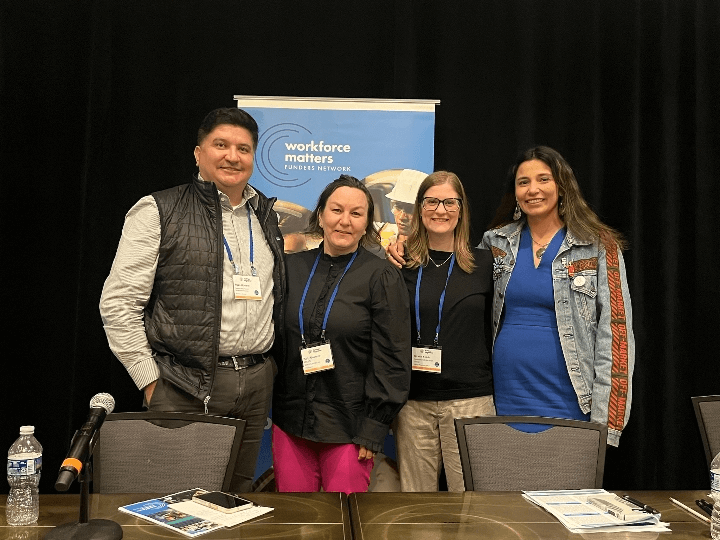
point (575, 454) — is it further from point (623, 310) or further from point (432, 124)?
point (432, 124)

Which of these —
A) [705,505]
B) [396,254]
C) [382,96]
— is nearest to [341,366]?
[396,254]

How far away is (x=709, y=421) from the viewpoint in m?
2.20

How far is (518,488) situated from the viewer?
6.63 feet

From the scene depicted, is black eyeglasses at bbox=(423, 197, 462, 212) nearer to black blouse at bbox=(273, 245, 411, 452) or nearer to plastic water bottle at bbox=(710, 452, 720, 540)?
black blouse at bbox=(273, 245, 411, 452)

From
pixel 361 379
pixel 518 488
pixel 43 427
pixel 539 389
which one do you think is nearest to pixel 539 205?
pixel 539 389

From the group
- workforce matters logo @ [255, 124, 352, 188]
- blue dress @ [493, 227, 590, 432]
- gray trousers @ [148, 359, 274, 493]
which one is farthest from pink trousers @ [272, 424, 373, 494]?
workforce matters logo @ [255, 124, 352, 188]

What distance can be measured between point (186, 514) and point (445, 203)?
5.62ft

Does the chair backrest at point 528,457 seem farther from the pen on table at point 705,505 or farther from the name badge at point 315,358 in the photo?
the name badge at point 315,358

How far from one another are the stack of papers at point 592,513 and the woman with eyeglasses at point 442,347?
0.95 meters

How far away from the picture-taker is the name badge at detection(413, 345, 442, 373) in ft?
8.77

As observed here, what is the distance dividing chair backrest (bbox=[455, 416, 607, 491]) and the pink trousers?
2.06ft

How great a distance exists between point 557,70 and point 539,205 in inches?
48.1

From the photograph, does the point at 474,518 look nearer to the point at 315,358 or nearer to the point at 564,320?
the point at 315,358

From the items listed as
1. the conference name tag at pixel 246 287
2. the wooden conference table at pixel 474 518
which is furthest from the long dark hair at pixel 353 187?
the wooden conference table at pixel 474 518
